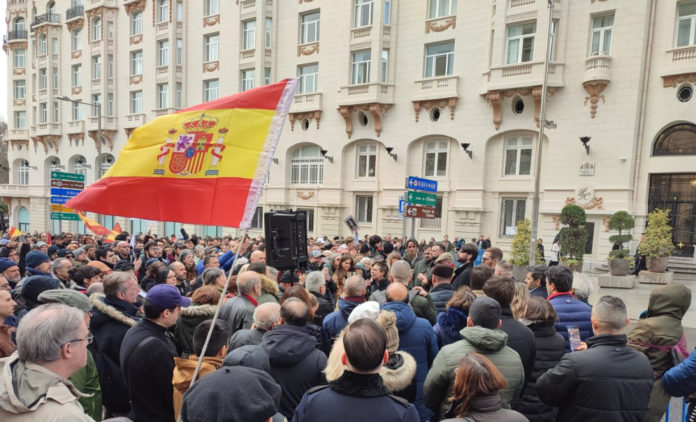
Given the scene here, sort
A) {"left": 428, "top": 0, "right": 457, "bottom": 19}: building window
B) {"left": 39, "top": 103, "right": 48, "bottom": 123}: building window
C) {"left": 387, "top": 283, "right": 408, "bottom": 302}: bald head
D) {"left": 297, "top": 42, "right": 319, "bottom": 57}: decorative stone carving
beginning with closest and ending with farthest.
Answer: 1. {"left": 387, "top": 283, "right": 408, "bottom": 302}: bald head
2. {"left": 428, "top": 0, "right": 457, "bottom": 19}: building window
3. {"left": 297, "top": 42, "right": 319, "bottom": 57}: decorative stone carving
4. {"left": 39, "top": 103, "right": 48, "bottom": 123}: building window

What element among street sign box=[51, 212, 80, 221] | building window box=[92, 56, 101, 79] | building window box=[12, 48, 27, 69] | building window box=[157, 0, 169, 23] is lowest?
street sign box=[51, 212, 80, 221]

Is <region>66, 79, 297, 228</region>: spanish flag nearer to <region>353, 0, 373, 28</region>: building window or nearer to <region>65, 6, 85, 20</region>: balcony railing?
<region>353, 0, 373, 28</region>: building window

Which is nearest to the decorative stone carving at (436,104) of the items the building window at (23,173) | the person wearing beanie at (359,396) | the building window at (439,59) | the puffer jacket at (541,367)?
the building window at (439,59)

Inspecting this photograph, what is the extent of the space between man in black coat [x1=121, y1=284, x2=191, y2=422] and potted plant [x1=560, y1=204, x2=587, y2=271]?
1381cm

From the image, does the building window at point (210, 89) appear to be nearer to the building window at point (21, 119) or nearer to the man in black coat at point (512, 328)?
the building window at point (21, 119)

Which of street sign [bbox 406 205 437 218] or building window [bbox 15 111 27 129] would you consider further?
building window [bbox 15 111 27 129]

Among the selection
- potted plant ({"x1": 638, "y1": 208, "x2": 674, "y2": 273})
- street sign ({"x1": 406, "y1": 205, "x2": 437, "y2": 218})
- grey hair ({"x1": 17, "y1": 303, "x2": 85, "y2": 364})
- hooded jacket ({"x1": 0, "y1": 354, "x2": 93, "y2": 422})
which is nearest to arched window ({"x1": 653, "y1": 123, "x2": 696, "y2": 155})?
potted plant ({"x1": 638, "y1": 208, "x2": 674, "y2": 273})

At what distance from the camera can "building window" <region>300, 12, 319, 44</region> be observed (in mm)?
23469

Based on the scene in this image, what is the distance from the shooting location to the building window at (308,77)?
23672mm

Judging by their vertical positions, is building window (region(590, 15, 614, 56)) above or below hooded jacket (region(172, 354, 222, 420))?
above

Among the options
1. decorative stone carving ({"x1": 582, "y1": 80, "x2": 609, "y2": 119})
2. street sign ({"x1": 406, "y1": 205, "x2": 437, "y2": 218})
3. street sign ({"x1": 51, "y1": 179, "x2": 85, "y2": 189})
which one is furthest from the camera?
decorative stone carving ({"x1": 582, "y1": 80, "x2": 609, "y2": 119})

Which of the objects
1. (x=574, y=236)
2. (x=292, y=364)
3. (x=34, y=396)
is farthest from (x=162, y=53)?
(x=34, y=396)

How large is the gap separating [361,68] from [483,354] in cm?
2094

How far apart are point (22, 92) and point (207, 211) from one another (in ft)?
151
